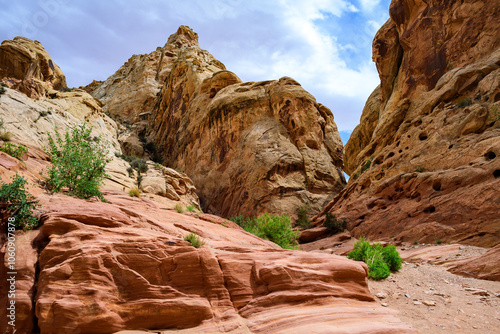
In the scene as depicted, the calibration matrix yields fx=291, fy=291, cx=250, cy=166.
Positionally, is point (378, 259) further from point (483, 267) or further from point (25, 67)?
point (25, 67)

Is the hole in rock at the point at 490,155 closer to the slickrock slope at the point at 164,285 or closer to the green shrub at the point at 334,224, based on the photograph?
the green shrub at the point at 334,224

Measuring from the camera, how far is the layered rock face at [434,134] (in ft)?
54.1

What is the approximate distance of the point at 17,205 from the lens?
6.79m

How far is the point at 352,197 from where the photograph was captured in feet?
86.4

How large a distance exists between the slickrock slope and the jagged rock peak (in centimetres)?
6660

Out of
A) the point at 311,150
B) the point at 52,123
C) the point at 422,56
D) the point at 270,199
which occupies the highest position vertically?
the point at 422,56

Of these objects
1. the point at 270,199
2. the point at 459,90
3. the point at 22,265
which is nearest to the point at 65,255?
the point at 22,265

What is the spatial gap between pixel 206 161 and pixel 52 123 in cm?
1911

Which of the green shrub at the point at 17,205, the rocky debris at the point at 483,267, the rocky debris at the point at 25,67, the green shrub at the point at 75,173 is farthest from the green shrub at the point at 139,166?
the rocky debris at the point at 483,267

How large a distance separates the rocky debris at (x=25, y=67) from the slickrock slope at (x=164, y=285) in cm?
2553

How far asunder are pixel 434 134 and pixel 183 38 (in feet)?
202

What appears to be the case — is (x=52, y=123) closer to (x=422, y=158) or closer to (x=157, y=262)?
(x=157, y=262)

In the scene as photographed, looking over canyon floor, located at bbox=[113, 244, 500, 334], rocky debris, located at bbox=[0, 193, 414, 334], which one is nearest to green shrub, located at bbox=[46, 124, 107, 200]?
rocky debris, located at bbox=[0, 193, 414, 334]

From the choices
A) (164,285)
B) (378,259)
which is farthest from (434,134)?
(164,285)
